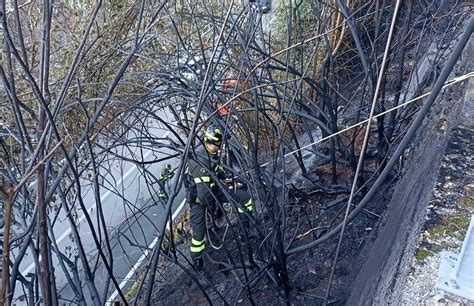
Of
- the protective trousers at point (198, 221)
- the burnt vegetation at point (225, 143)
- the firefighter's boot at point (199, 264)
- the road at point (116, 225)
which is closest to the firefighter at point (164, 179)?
the burnt vegetation at point (225, 143)

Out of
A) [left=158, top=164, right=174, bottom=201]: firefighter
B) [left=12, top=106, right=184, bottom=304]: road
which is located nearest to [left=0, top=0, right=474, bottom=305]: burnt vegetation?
[left=158, top=164, right=174, bottom=201]: firefighter

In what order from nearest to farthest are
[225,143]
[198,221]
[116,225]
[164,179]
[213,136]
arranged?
1. [225,143]
2. [164,179]
3. [213,136]
4. [198,221]
5. [116,225]

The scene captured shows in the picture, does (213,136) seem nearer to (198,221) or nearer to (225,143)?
(225,143)

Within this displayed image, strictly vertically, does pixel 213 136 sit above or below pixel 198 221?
above

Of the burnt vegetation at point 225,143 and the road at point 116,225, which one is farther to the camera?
the road at point 116,225

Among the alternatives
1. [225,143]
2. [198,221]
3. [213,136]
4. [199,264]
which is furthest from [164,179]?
[199,264]

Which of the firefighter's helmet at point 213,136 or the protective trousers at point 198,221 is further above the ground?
the firefighter's helmet at point 213,136

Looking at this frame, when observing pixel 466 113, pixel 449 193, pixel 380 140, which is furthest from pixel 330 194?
pixel 449 193

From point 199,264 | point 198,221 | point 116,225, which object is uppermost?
point 116,225

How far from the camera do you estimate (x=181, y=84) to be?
15.0ft

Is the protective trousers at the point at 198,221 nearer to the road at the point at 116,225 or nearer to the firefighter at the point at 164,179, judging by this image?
the firefighter at the point at 164,179

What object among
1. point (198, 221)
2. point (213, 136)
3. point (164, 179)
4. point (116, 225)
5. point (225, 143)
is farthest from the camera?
point (116, 225)

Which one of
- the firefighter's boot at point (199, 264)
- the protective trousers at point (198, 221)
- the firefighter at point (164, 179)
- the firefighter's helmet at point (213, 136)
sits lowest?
the firefighter's boot at point (199, 264)

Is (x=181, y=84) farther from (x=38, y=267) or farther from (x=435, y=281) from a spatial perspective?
(x=435, y=281)
